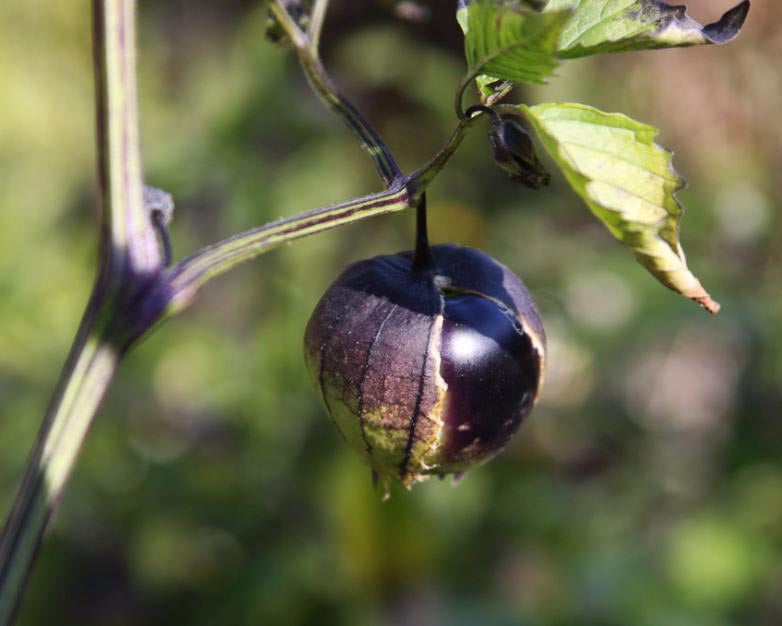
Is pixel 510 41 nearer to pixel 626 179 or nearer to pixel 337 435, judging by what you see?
pixel 626 179

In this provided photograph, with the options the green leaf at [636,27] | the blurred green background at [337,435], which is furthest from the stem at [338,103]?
the blurred green background at [337,435]

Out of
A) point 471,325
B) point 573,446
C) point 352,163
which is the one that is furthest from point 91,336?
point 573,446

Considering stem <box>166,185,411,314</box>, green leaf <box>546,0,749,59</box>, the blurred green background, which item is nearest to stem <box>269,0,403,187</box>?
stem <box>166,185,411,314</box>

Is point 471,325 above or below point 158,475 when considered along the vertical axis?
above

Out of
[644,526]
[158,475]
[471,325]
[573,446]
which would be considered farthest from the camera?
[573,446]

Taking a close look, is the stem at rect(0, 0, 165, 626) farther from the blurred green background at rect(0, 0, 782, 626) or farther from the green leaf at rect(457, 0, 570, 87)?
the blurred green background at rect(0, 0, 782, 626)

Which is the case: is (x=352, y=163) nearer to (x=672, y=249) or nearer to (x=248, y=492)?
(x=248, y=492)

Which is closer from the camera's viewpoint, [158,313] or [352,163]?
[158,313]
